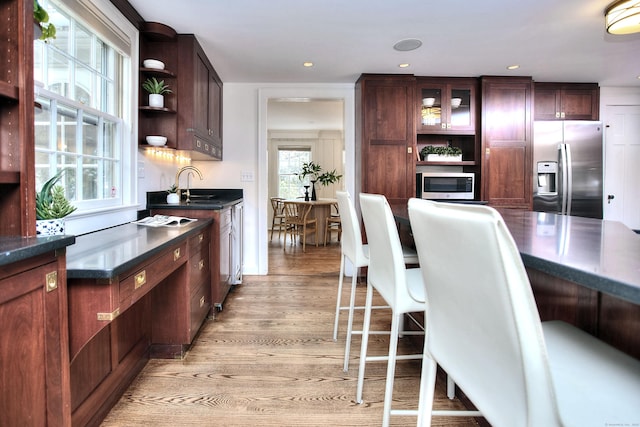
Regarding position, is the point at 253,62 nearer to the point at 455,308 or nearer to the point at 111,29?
the point at 111,29

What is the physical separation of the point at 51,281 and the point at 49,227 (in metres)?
0.30

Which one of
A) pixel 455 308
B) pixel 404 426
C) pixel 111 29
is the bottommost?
pixel 404 426

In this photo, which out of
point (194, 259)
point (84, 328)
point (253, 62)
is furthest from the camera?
point (253, 62)

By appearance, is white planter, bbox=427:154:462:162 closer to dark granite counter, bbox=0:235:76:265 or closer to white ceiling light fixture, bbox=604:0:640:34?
white ceiling light fixture, bbox=604:0:640:34

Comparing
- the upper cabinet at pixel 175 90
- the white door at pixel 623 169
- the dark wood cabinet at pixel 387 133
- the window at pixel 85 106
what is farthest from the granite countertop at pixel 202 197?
the white door at pixel 623 169

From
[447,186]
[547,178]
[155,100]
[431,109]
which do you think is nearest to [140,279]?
[155,100]

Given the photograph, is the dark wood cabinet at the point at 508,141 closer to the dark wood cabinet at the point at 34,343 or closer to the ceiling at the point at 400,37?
the ceiling at the point at 400,37

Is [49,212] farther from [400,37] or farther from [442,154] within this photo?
[442,154]

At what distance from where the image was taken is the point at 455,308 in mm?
752

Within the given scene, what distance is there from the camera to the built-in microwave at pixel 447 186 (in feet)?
12.8

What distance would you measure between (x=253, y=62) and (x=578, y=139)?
143 inches

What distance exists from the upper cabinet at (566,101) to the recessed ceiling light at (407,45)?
1.97 meters

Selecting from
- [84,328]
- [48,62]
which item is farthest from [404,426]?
[48,62]

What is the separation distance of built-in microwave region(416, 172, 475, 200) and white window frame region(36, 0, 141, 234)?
9.53 feet
